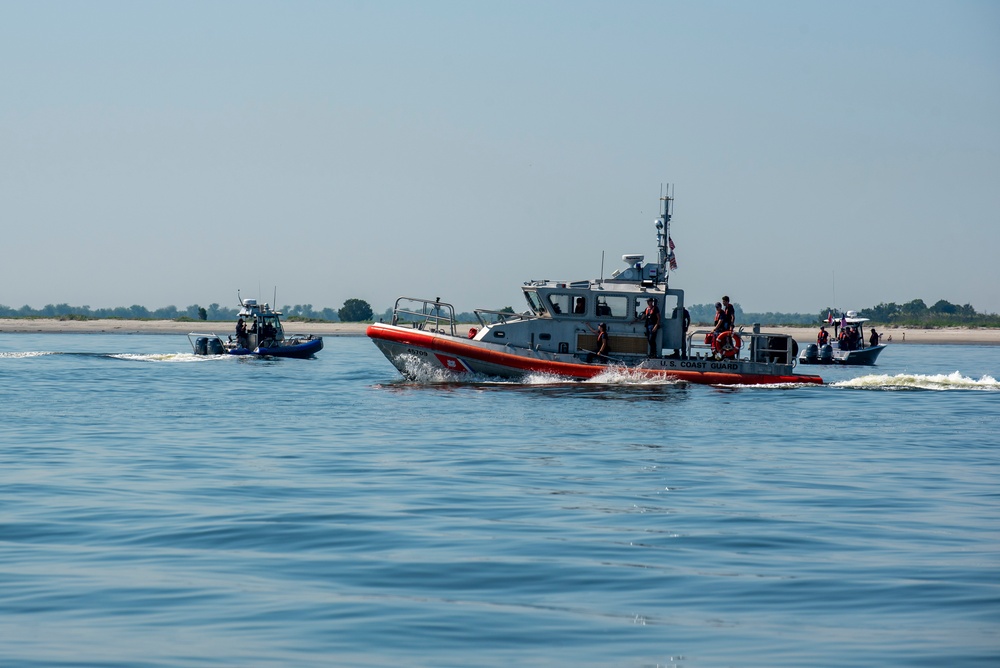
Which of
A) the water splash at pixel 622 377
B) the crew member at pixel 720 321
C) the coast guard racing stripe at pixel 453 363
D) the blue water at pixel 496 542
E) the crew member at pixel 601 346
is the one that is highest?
the crew member at pixel 720 321

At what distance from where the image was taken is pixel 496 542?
9.73 m

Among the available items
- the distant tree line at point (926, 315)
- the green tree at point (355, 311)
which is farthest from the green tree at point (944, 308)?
the green tree at point (355, 311)

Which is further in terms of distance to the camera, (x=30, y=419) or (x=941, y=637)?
(x=30, y=419)

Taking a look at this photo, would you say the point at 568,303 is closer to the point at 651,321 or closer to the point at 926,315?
the point at 651,321

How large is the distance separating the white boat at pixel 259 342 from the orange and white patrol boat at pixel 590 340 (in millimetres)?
16206

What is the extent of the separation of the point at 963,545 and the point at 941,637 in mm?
3271

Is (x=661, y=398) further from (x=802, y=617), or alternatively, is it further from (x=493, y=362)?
(x=802, y=617)

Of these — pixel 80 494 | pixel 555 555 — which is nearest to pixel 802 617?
pixel 555 555

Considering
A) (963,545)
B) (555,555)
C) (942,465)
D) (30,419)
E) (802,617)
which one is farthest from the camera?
(30,419)

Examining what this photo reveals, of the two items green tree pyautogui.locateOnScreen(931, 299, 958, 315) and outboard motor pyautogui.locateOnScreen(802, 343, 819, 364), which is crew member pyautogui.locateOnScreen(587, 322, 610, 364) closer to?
outboard motor pyautogui.locateOnScreen(802, 343, 819, 364)

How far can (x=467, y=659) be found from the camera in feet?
21.2

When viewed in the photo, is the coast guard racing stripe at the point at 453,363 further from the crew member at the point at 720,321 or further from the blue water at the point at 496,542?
the blue water at the point at 496,542

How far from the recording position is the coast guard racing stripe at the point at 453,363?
28859 mm

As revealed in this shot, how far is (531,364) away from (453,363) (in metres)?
2.05
